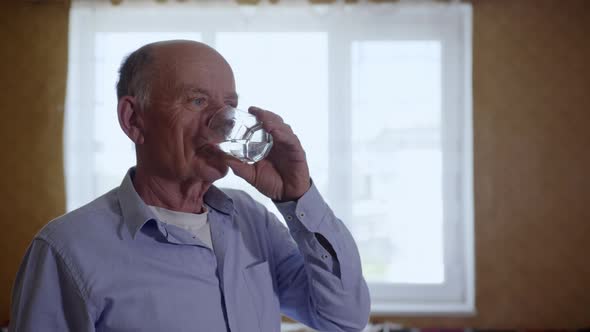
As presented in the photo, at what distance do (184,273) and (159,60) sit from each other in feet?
1.22

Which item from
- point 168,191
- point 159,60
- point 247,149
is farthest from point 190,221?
point 159,60

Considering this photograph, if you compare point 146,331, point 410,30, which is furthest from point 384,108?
point 146,331

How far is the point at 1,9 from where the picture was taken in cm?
276

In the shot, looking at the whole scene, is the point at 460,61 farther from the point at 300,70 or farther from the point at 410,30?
the point at 300,70

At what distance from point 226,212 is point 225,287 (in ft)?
0.53

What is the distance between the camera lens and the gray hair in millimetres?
871

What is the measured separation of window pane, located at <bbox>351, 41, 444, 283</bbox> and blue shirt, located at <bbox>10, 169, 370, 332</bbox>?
1.77 metres

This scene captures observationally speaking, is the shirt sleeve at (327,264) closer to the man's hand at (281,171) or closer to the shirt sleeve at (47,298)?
the man's hand at (281,171)

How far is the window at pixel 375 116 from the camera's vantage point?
2707 millimetres

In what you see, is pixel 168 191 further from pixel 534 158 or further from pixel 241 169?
pixel 534 158

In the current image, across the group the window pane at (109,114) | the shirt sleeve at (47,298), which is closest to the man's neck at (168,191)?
the shirt sleeve at (47,298)

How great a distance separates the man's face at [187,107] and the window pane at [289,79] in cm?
185

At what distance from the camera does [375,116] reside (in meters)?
2.71

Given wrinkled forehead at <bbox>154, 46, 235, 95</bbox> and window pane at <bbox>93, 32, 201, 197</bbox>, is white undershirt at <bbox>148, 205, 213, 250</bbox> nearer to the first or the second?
wrinkled forehead at <bbox>154, 46, 235, 95</bbox>
